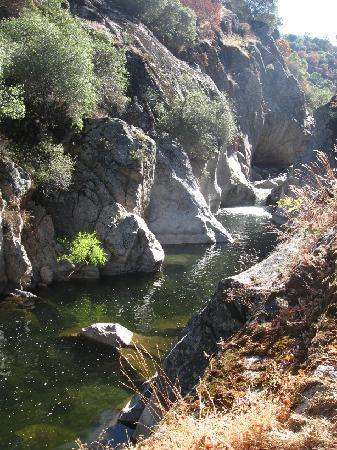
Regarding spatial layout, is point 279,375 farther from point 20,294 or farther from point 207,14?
point 207,14

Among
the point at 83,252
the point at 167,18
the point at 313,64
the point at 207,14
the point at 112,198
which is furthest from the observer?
the point at 313,64

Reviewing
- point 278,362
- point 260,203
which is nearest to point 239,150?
point 260,203

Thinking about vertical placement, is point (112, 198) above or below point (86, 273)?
above

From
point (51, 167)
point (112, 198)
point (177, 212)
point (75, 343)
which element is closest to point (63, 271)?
point (51, 167)

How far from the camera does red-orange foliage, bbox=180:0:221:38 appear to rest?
225 feet

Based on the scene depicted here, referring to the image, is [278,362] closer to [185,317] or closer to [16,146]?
[185,317]

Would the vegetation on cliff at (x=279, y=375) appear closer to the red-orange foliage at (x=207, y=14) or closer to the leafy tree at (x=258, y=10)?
the red-orange foliage at (x=207, y=14)

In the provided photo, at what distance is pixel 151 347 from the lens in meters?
16.3

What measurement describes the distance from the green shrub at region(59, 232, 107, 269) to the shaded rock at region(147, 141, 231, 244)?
1081cm

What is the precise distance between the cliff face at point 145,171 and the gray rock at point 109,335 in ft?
20.1

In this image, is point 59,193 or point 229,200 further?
point 229,200

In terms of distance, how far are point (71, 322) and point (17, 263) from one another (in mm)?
4470

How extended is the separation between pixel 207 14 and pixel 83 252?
6112 centimetres

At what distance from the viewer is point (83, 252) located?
23.1 metres
